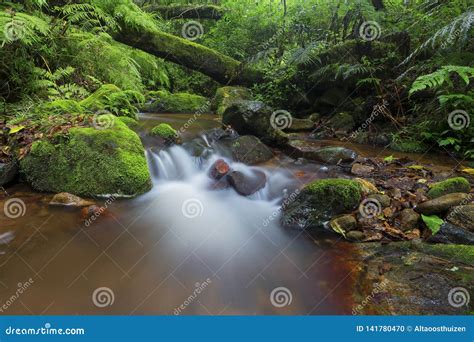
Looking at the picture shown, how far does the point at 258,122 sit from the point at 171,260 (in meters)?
Answer: 3.92

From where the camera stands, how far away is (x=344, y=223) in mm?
3883

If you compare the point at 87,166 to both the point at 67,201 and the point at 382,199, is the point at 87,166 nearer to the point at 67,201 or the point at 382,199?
the point at 67,201

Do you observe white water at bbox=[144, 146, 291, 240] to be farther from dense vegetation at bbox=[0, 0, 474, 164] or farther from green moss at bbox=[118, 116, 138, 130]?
dense vegetation at bbox=[0, 0, 474, 164]

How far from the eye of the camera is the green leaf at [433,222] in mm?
3571

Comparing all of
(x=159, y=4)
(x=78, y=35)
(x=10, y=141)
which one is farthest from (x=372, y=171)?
(x=159, y=4)

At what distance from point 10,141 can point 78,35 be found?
3290 mm

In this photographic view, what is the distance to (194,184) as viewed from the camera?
204 inches

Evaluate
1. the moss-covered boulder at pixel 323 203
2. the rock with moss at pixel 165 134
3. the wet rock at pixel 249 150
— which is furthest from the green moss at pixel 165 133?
Result: the moss-covered boulder at pixel 323 203

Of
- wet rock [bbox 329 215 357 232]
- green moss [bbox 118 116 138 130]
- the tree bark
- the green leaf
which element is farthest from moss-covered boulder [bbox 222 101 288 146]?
the tree bark

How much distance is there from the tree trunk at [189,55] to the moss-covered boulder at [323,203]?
7.41 m

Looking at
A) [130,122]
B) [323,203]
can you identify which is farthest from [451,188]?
[130,122]

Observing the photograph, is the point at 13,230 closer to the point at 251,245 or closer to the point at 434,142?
the point at 251,245

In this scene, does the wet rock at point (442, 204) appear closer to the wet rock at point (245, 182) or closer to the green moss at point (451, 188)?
the green moss at point (451, 188)

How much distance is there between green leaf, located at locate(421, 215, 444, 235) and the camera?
357cm
